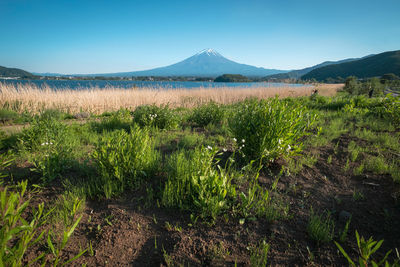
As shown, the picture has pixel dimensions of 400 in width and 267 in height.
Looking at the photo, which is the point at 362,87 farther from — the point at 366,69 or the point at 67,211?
the point at 366,69

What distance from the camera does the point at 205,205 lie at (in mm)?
1821

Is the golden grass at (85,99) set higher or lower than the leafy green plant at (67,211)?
higher

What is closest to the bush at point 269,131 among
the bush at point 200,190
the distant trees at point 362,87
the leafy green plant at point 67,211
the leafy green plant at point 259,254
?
the bush at point 200,190

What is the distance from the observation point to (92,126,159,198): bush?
2.16m

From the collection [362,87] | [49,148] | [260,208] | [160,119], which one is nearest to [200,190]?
[260,208]

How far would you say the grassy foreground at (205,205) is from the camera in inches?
57.6

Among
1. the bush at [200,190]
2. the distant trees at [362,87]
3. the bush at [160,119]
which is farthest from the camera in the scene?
the distant trees at [362,87]

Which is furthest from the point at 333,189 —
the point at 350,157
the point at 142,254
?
the point at 142,254

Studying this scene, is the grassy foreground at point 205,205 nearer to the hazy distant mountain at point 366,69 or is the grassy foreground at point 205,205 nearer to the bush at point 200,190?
the bush at point 200,190

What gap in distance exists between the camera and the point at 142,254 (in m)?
1.51

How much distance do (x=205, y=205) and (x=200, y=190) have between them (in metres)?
0.15

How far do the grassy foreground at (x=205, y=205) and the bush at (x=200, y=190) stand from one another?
0.01 meters

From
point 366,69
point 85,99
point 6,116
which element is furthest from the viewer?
point 366,69

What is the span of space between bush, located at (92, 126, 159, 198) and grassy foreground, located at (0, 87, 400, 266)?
0.01 m
